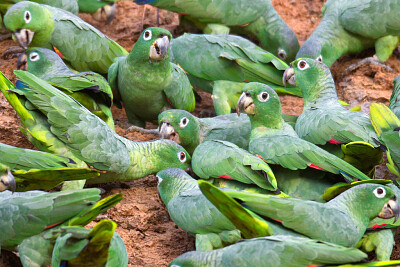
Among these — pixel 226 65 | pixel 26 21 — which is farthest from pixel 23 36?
pixel 226 65

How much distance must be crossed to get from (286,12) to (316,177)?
338 cm

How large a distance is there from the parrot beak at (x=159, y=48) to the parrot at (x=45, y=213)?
1741 mm

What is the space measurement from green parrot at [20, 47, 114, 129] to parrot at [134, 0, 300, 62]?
1.20m

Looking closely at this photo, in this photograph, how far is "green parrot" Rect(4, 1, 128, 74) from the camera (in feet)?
17.6

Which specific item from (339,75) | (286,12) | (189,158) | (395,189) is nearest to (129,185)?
(189,158)

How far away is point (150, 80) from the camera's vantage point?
519 cm

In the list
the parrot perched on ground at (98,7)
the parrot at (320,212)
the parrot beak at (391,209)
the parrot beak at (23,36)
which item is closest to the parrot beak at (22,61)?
the parrot beak at (23,36)

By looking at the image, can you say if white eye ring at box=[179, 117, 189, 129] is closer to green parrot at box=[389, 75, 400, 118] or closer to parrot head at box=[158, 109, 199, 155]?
parrot head at box=[158, 109, 199, 155]

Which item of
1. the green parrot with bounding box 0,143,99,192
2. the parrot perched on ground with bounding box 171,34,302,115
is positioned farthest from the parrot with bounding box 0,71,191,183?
the parrot perched on ground with bounding box 171,34,302,115

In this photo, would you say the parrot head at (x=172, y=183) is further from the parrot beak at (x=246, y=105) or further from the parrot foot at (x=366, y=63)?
the parrot foot at (x=366, y=63)

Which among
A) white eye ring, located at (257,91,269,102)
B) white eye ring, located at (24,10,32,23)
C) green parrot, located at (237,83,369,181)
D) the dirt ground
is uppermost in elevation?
Answer: white eye ring, located at (257,91,269,102)

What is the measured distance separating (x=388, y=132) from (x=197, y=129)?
4.34ft

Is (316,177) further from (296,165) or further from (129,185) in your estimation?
(129,185)

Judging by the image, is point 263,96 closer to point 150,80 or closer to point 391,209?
point 150,80
